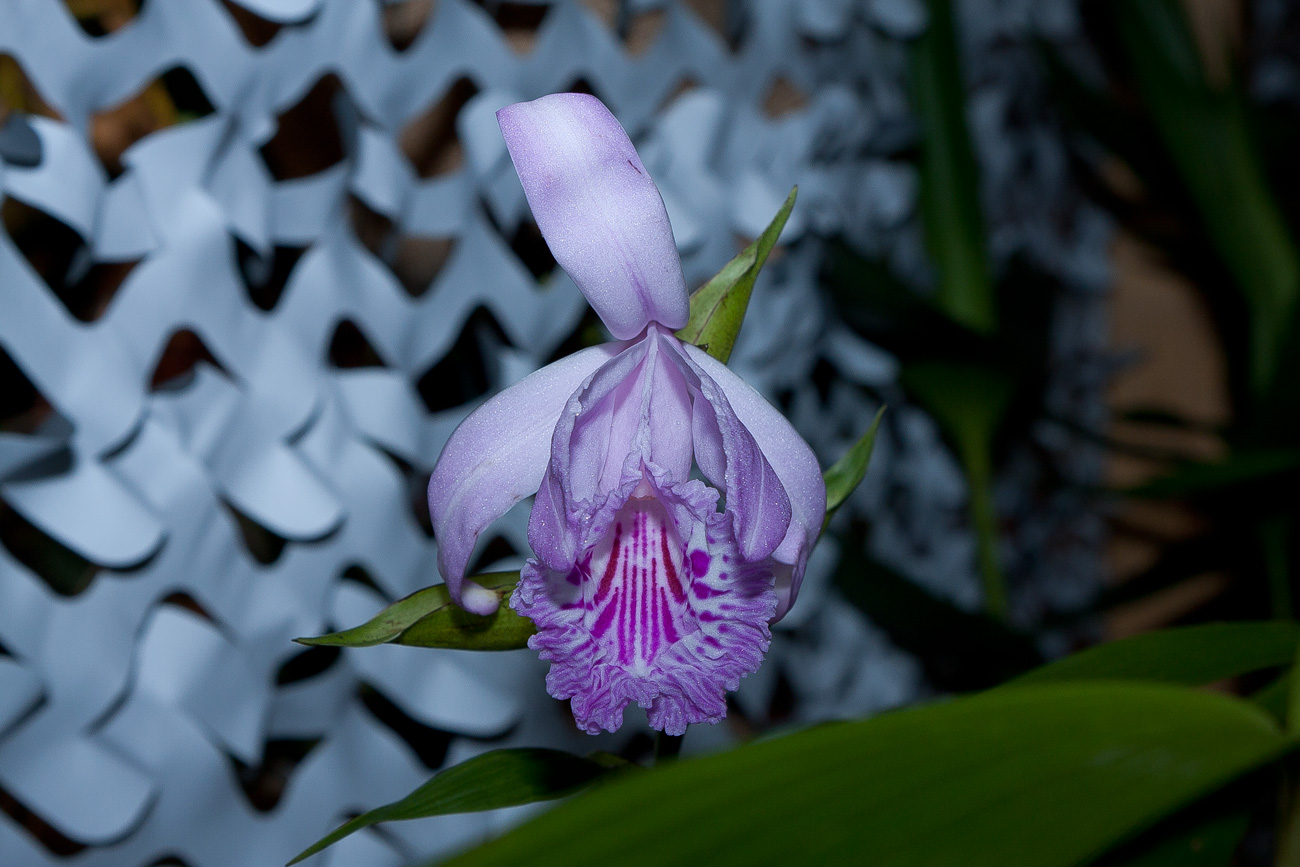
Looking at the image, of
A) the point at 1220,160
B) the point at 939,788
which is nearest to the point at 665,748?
the point at 939,788

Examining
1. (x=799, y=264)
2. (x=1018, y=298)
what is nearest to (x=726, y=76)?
(x=799, y=264)

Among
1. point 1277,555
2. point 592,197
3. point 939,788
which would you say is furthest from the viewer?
point 1277,555

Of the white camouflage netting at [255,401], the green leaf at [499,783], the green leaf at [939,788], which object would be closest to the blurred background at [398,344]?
the white camouflage netting at [255,401]

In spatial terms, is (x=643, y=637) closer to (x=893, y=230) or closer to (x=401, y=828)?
(x=401, y=828)

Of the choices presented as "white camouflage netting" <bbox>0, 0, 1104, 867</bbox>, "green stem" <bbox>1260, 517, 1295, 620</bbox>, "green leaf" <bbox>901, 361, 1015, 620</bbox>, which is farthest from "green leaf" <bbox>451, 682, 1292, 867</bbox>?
"green stem" <bbox>1260, 517, 1295, 620</bbox>

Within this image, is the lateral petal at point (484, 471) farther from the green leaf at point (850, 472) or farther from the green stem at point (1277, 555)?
the green stem at point (1277, 555)

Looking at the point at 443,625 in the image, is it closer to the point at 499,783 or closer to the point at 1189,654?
the point at 499,783

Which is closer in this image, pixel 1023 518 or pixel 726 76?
pixel 726 76

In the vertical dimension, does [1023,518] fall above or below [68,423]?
below
